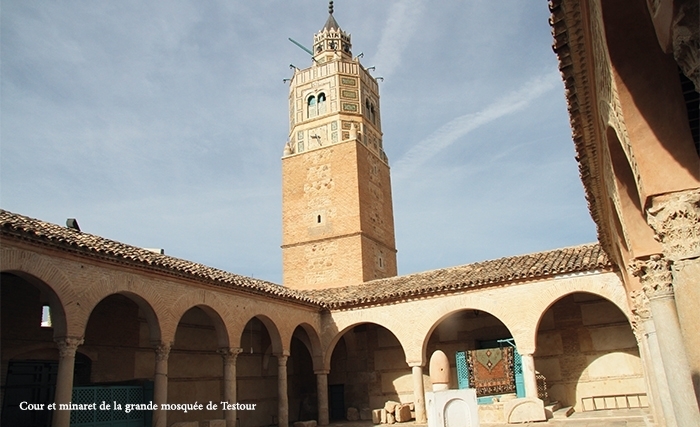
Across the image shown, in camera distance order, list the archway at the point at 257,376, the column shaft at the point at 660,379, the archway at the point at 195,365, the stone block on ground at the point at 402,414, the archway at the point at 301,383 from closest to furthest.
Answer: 1. the column shaft at the point at 660,379
2. the archway at the point at 195,365
3. the stone block on ground at the point at 402,414
4. the archway at the point at 257,376
5. the archway at the point at 301,383

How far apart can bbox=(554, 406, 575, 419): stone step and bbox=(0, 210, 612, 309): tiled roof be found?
3737 millimetres

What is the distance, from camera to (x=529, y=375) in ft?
53.4

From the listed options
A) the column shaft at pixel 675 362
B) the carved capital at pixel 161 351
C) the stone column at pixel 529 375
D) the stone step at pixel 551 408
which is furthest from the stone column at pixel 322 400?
the column shaft at pixel 675 362

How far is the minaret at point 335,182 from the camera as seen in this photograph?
26000mm

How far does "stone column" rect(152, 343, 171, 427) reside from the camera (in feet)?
43.4

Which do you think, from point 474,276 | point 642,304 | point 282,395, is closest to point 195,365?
point 282,395

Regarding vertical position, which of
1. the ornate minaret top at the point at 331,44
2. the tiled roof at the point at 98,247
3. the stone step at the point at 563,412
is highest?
the ornate minaret top at the point at 331,44

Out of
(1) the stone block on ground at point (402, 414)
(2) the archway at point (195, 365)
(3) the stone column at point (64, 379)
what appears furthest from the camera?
(1) the stone block on ground at point (402, 414)

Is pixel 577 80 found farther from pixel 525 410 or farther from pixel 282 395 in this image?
pixel 282 395

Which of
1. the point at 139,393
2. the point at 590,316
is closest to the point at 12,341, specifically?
the point at 139,393

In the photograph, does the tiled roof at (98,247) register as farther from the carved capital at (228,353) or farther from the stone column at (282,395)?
the stone column at (282,395)

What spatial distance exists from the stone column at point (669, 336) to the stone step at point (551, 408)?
947cm

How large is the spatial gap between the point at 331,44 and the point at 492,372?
782 inches

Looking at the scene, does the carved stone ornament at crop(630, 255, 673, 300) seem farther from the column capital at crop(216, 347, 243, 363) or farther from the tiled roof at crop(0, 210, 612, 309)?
the column capital at crop(216, 347, 243, 363)
